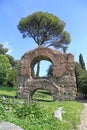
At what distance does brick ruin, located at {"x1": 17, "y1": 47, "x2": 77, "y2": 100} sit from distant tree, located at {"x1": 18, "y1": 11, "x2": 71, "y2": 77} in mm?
13685

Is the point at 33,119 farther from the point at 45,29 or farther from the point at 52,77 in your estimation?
the point at 45,29

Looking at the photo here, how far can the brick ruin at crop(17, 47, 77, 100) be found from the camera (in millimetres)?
27656

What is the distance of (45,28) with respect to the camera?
4222 centimetres

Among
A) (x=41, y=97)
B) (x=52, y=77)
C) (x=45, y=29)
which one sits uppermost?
(x=45, y=29)

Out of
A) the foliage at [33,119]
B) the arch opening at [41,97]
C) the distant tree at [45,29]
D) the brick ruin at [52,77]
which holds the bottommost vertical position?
the foliage at [33,119]

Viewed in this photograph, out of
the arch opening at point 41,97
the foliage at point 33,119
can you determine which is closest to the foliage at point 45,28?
the arch opening at point 41,97

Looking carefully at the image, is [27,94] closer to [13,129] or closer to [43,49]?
[43,49]

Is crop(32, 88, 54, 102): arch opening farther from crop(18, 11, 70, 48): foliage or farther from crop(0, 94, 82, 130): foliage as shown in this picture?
crop(0, 94, 82, 130): foliage

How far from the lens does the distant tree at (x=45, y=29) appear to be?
41.5m

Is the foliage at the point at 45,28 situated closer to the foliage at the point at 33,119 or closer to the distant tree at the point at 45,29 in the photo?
the distant tree at the point at 45,29

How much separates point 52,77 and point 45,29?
50.9ft

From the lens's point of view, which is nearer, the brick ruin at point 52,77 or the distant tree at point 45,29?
the brick ruin at point 52,77

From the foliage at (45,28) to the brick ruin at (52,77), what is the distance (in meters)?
13.7

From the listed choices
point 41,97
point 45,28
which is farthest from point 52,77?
point 45,28
